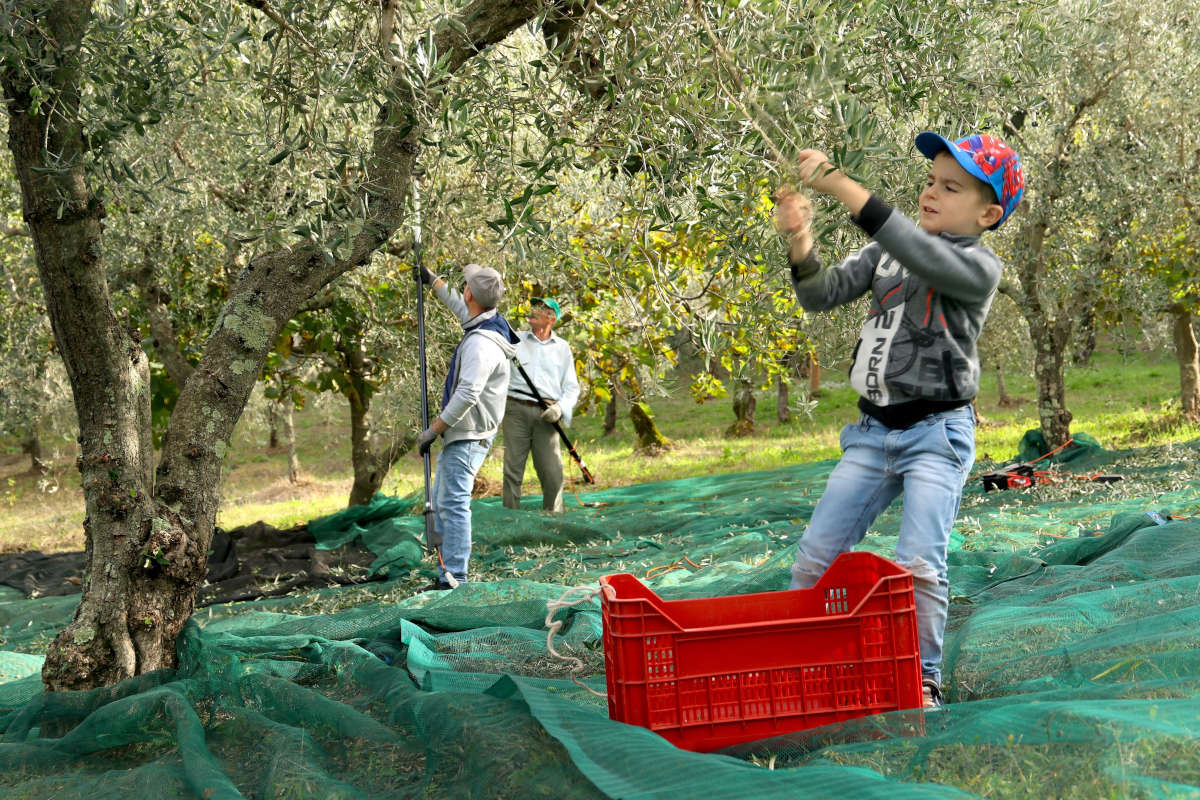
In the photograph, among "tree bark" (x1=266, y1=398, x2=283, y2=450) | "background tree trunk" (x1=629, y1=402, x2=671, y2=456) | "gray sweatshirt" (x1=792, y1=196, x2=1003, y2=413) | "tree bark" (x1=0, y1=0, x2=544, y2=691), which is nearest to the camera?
"gray sweatshirt" (x1=792, y1=196, x2=1003, y2=413)

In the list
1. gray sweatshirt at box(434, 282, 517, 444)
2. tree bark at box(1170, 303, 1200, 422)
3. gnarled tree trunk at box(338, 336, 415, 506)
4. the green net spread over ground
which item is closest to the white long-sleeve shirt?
gray sweatshirt at box(434, 282, 517, 444)

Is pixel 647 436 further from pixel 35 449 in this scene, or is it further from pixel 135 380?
pixel 35 449

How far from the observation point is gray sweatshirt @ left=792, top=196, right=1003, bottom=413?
308 centimetres

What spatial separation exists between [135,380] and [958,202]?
3289mm

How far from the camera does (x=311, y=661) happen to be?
4.49 m

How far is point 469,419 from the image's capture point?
6.70 meters

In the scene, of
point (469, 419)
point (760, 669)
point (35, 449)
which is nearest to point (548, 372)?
point (469, 419)

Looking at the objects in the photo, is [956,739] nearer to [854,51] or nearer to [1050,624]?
[1050,624]

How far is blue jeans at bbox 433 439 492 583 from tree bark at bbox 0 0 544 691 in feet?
8.11

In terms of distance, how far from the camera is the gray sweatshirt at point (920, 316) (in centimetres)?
308

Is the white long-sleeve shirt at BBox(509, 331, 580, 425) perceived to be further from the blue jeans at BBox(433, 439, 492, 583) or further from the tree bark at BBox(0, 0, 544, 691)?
the tree bark at BBox(0, 0, 544, 691)

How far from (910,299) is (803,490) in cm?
709

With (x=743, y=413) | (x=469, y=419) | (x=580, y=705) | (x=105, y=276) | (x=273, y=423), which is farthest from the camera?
(x=273, y=423)

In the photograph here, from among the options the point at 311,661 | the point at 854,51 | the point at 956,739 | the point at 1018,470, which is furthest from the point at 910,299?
the point at 1018,470
